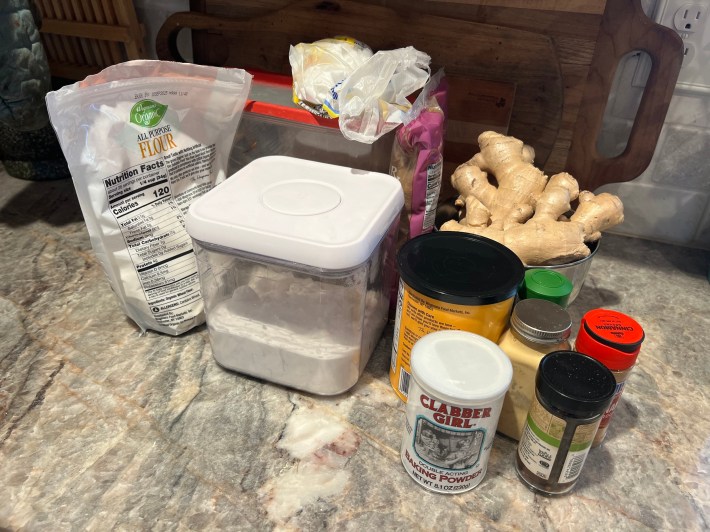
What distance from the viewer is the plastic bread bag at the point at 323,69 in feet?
2.42

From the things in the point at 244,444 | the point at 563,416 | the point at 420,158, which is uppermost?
the point at 420,158

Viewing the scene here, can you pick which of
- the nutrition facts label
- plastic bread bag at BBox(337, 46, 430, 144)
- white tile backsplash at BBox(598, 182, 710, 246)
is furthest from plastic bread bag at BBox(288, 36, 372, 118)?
white tile backsplash at BBox(598, 182, 710, 246)

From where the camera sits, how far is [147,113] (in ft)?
2.22

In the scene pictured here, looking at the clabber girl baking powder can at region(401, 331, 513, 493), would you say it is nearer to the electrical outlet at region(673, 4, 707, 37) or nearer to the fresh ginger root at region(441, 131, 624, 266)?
the fresh ginger root at region(441, 131, 624, 266)

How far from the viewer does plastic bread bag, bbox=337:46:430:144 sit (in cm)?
69

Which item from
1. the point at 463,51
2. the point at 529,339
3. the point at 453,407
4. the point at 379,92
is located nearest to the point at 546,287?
the point at 529,339

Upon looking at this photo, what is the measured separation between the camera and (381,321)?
766mm

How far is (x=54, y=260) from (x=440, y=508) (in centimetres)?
71

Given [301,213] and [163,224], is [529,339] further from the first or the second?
[163,224]

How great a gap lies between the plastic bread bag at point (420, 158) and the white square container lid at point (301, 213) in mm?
44

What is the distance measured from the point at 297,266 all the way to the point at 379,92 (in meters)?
0.28

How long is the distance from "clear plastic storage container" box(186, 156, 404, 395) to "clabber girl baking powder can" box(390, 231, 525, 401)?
5cm

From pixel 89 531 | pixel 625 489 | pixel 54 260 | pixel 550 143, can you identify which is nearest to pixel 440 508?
pixel 625 489

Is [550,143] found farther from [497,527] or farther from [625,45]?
[497,527]
